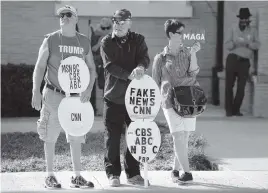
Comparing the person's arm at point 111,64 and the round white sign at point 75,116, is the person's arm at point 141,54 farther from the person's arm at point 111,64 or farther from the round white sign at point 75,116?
the round white sign at point 75,116

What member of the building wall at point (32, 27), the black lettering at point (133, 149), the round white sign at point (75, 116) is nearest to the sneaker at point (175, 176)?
the black lettering at point (133, 149)

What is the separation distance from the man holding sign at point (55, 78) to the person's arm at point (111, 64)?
8.0 inches

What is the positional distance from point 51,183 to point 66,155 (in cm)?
185

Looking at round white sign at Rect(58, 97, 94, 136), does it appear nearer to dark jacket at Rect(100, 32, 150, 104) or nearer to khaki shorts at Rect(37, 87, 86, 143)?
khaki shorts at Rect(37, 87, 86, 143)

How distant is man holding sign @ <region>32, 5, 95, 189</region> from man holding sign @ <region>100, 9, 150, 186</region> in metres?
0.26

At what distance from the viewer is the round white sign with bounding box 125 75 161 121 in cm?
669

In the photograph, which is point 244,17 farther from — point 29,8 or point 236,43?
point 29,8

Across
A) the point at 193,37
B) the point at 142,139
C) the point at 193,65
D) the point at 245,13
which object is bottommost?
the point at 142,139

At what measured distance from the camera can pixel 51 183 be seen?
22.1 feet

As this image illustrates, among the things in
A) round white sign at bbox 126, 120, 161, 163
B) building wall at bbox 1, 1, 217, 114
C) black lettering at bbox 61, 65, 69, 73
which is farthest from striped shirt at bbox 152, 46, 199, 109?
building wall at bbox 1, 1, 217, 114

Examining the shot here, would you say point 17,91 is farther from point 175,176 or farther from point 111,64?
point 175,176

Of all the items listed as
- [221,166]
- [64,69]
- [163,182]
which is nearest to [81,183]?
A: [163,182]

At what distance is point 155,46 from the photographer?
13.4 metres

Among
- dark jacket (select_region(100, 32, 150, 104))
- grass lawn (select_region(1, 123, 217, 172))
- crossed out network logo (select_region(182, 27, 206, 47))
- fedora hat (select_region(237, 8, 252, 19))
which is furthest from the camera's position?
fedora hat (select_region(237, 8, 252, 19))
